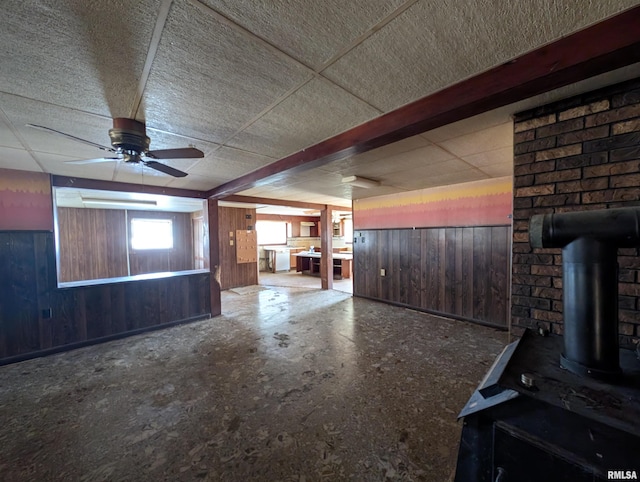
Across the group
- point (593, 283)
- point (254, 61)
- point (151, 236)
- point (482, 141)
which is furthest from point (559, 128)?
point (151, 236)

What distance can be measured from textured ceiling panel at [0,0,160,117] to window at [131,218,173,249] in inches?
266

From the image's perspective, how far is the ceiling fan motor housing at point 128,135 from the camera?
174 centimetres

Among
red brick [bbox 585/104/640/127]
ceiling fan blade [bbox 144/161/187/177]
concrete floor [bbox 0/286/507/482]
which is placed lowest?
concrete floor [bbox 0/286/507/482]

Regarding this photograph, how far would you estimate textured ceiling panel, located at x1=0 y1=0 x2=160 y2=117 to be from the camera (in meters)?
0.92

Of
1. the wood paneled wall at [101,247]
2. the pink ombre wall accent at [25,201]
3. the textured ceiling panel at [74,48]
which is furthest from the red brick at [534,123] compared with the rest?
the wood paneled wall at [101,247]

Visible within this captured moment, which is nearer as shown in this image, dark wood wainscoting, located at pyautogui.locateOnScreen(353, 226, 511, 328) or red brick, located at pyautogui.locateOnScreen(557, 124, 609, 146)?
red brick, located at pyautogui.locateOnScreen(557, 124, 609, 146)

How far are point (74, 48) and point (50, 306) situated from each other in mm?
3453

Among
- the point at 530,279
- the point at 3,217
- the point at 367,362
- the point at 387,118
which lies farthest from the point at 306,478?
the point at 3,217

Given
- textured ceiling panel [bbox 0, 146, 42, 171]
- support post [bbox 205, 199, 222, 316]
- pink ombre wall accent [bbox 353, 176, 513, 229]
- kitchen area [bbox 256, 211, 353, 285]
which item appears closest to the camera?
textured ceiling panel [bbox 0, 146, 42, 171]

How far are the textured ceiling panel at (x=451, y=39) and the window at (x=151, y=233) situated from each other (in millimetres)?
7868

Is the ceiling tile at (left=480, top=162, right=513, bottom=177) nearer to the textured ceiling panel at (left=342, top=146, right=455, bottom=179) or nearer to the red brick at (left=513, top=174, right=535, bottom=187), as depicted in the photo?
the textured ceiling panel at (left=342, top=146, right=455, bottom=179)

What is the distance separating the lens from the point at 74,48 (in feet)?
3.61

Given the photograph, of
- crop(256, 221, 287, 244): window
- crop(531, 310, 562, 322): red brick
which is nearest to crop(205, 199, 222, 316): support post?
crop(531, 310, 562, 322): red brick

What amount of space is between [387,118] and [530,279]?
→ 133cm
